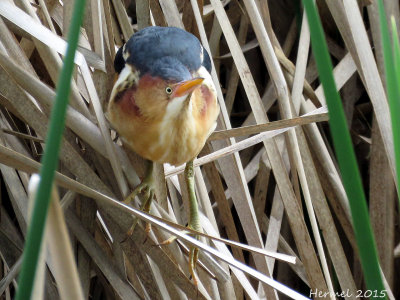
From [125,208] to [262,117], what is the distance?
44cm

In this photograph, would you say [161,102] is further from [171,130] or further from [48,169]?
[48,169]

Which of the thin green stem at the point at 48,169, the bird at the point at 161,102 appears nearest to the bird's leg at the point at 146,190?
the bird at the point at 161,102

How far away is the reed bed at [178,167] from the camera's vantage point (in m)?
0.89

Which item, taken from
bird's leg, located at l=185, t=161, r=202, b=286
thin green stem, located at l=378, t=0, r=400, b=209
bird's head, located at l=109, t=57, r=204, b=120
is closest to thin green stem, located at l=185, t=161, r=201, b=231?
bird's leg, located at l=185, t=161, r=202, b=286

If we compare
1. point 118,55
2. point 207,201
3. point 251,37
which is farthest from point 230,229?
point 251,37

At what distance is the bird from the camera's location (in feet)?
2.89

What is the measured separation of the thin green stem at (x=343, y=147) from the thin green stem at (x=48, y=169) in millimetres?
162

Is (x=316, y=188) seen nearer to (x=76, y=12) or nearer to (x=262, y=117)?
(x=262, y=117)

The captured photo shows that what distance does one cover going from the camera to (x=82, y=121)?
89cm

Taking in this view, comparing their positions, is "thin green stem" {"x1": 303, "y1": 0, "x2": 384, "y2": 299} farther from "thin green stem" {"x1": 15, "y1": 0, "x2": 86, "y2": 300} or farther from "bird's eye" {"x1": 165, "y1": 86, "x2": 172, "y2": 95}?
"bird's eye" {"x1": 165, "y1": 86, "x2": 172, "y2": 95}

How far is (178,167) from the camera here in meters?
1.06

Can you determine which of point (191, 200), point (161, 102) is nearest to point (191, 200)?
point (191, 200)

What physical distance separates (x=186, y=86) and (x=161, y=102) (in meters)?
0.07

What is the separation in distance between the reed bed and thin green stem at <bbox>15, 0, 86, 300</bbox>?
297mm
